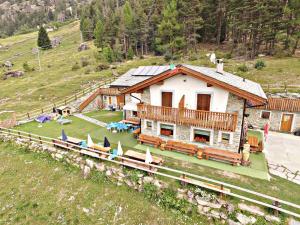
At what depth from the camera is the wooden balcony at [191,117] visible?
13.5 meters

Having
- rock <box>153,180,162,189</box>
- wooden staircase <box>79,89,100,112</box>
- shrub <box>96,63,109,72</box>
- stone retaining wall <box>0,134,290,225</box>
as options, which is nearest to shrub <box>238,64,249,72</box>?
wooden staircase <box>79,89,100,112</box>

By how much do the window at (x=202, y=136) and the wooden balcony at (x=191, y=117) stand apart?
98cm

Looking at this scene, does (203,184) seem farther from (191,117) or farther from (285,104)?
(285,104)

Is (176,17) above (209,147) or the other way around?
above

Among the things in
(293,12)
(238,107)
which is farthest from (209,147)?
(293,12)

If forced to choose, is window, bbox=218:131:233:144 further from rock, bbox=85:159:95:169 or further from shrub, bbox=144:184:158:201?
rock, bbox=85:159:95:169

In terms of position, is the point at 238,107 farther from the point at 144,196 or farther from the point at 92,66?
the point at 92,66

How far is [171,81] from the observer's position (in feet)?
50.3

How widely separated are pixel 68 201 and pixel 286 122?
67.8 ft

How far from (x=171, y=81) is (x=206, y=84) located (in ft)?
8.88

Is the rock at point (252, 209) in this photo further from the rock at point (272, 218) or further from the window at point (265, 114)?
the window at point (265, 114)

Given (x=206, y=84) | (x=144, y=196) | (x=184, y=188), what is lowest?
(x=144, y=196)

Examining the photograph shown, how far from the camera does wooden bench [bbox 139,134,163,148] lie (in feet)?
53.3

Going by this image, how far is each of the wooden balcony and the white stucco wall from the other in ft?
2.43
